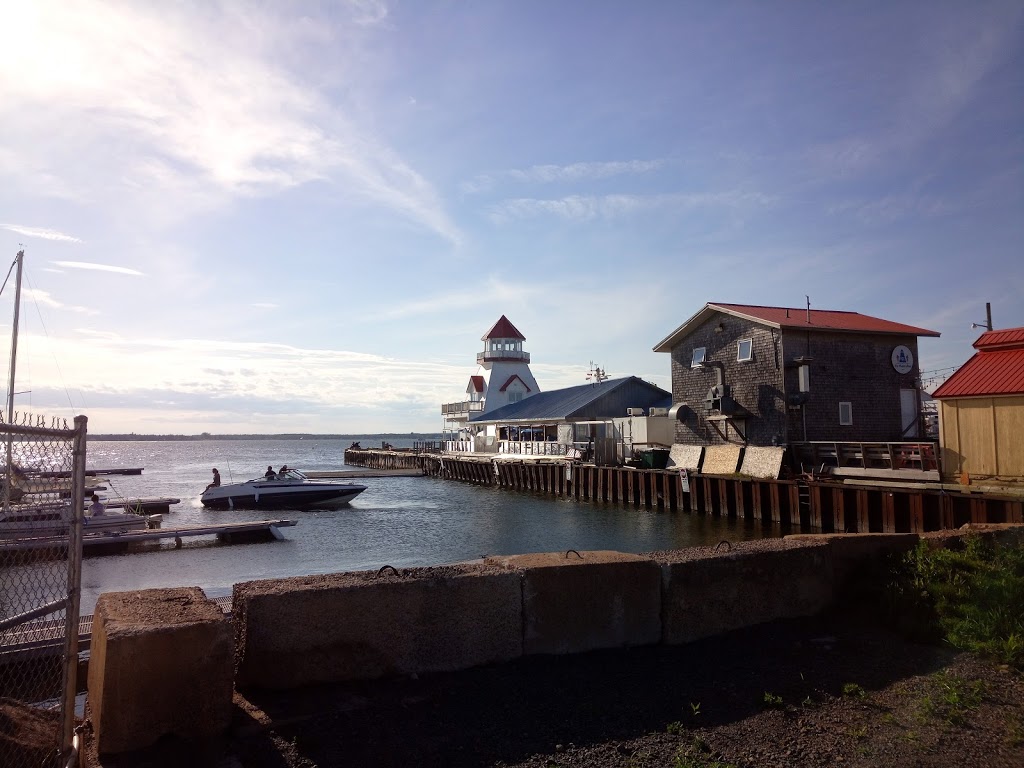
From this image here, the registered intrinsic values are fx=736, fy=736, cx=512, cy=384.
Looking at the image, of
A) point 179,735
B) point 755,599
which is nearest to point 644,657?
point 755,599

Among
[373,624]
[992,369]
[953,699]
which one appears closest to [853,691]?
[953,699]

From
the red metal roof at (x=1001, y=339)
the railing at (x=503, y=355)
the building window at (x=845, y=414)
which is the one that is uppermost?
the railing at (x=503, y=355)

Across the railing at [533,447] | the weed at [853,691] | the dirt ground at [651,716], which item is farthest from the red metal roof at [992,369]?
the railing at [533,447]

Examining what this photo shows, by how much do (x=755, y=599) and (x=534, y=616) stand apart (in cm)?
200

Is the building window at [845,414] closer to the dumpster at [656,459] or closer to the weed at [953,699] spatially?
the dumpster at [656,459]

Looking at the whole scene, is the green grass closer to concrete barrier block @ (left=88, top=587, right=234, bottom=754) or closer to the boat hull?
concrete barrier block @ (left=88, top=587, right=234, bottom=754)

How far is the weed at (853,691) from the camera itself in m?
4.55

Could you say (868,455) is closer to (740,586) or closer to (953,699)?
(740,586)

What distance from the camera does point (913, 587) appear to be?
20.5 feet

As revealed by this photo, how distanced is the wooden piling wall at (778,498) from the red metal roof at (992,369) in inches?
112

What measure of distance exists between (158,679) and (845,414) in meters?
30.5

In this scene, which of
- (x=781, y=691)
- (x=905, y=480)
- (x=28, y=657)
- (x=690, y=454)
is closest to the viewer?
(x=781, y=691)

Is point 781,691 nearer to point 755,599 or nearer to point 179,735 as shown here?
point 755,599

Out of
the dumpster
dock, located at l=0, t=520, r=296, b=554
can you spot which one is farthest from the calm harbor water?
the dumpster
